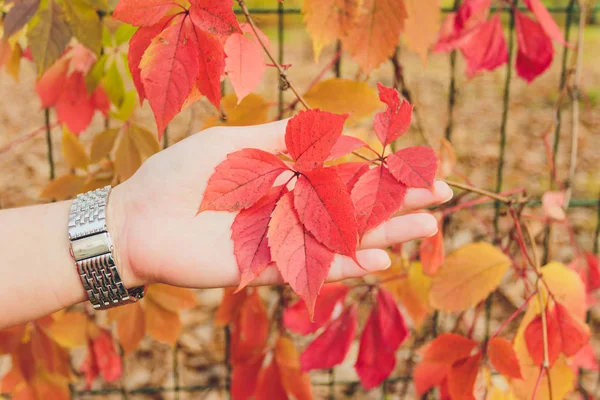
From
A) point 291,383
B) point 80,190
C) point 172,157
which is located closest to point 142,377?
point 291,383

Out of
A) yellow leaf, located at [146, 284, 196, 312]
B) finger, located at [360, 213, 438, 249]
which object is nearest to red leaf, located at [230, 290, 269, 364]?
yellow leaf, located at [146, 284, 196, 312]

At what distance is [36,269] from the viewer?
802 mm

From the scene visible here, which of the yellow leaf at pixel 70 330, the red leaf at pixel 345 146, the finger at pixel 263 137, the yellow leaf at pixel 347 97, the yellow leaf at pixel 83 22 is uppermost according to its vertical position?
the yellow leaf at pixel 83 22

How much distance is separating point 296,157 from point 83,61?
545 millimetres

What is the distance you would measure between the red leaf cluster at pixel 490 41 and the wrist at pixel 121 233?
56 cm

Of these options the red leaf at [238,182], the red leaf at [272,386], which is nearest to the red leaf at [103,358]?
the red leaf at [272,386]

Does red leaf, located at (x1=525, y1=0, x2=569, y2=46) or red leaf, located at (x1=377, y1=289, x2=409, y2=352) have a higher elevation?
red leaf, located at (x1=525, y1=0, x2=569, y2=46)

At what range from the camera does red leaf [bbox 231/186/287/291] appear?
23.3 inches

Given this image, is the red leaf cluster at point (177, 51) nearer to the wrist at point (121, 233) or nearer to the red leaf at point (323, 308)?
the wrist at point (121, 233)

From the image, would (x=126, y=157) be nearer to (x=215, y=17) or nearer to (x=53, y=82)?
(x=53, y=82)

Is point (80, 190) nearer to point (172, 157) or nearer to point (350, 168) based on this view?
point (172, 157)

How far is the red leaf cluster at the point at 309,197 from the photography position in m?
0.56

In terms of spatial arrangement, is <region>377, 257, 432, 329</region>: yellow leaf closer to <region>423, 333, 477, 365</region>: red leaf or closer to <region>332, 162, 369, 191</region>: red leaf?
<region>423, 333, 477, 365</region>: red leaf

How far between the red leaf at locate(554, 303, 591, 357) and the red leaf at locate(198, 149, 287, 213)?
0.46m
